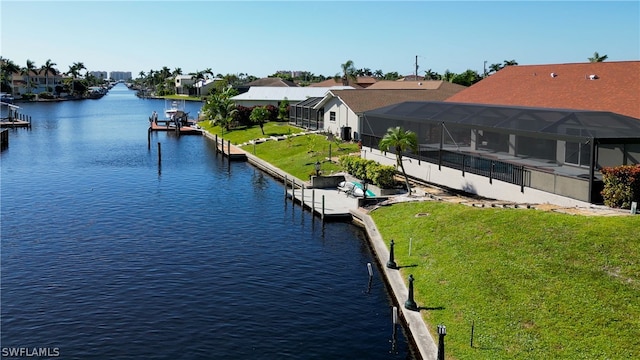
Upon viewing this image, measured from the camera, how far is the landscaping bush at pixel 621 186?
30828mm

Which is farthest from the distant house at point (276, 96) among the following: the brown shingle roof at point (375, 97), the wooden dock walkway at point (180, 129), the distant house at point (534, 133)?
the distant house at point (534, 133)

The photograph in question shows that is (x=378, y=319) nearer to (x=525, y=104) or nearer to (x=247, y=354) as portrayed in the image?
(x=247, y=354)

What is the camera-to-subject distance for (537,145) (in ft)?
154

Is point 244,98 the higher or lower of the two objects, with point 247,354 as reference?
higher

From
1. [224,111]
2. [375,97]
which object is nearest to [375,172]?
[375,97]

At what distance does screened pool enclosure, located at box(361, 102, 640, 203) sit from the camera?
Result: 34.6m

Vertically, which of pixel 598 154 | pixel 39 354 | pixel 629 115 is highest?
pixel 629 115

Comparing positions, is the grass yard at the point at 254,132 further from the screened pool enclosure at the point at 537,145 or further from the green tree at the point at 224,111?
the screened pool enclosure at the point at 537,145

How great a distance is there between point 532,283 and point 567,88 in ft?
106

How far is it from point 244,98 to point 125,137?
2294 cm

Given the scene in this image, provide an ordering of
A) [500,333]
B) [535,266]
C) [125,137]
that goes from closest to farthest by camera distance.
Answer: [500,333]
[535,266]
[125,137]

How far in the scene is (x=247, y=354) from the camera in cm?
2334

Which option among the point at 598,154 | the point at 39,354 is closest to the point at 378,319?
the point at 39,354

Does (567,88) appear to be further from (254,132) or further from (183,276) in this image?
(254,132)
